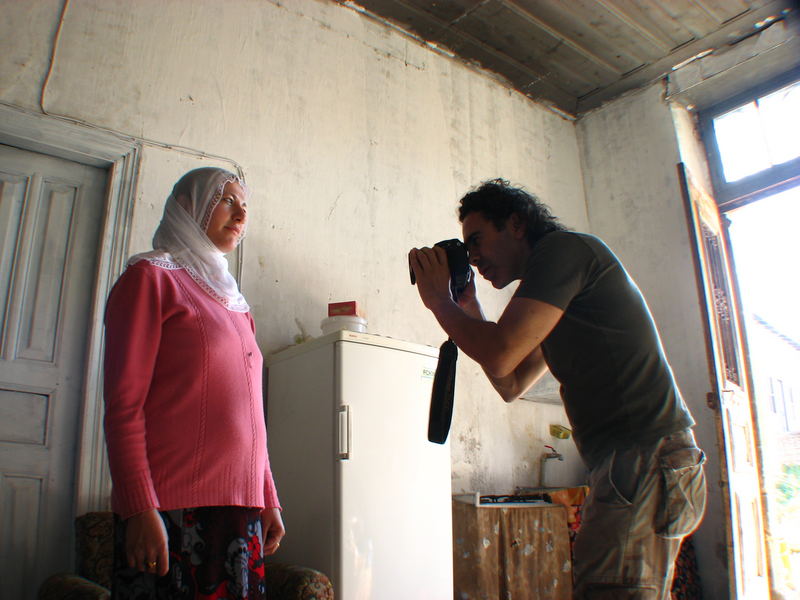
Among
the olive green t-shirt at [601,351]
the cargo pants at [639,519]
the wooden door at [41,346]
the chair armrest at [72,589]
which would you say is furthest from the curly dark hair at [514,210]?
the wooden door at [41,346]

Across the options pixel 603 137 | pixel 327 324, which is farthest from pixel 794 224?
pixel 327 324

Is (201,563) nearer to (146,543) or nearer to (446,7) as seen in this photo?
(146,543)

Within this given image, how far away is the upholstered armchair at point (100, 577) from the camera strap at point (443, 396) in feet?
1.87

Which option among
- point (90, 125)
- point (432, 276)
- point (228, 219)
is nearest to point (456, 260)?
point (432, 276)

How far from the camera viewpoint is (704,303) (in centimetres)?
345

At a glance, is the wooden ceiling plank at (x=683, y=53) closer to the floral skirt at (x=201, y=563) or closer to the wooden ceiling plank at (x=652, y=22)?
the wooden ceiling plank at (x=652, y=22)

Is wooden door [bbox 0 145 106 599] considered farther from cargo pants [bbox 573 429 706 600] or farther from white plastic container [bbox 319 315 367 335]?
cargo pants [bbox 573 429 706 600]

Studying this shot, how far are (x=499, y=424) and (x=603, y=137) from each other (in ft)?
7.92

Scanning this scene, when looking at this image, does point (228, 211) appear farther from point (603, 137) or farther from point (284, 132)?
point (603, 137)

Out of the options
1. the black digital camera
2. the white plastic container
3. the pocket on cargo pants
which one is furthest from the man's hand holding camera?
the white plastic container

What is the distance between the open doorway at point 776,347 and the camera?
146 inches

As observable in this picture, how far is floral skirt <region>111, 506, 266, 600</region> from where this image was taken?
3.46 ft

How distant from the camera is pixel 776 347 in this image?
7012mm

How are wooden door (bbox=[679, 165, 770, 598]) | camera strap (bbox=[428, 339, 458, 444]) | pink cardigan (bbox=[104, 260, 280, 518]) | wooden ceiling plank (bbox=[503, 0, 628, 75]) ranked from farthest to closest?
wooden ceiling plank (bbox=[503, 0, 628, 75]), wooden door (bbox=[679, 165, 770, 598]), camera strap (bbox=[428, 339, 458, 444]), pink cardigan (bbox=[104, 260, 280, 518])
